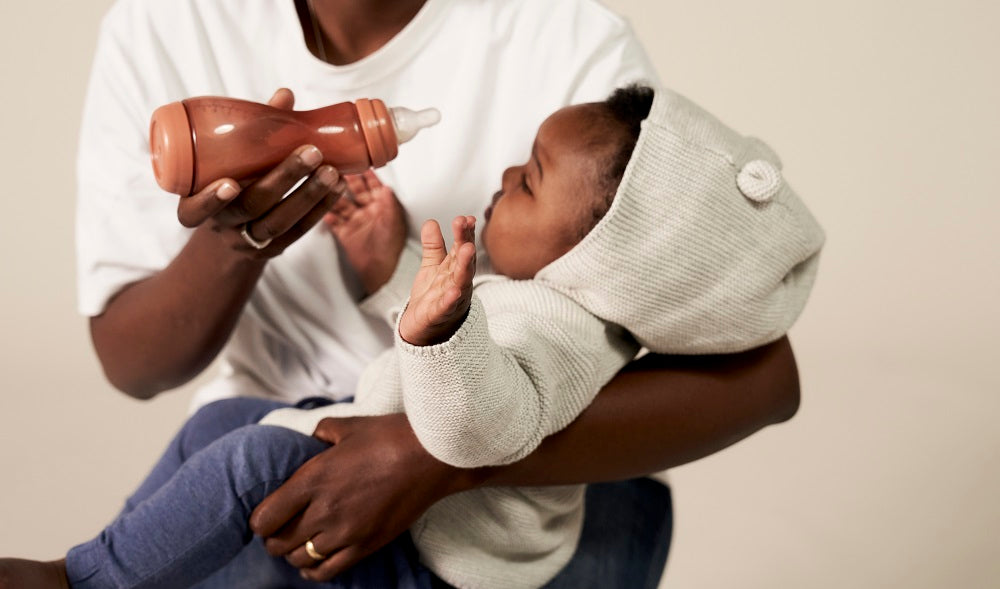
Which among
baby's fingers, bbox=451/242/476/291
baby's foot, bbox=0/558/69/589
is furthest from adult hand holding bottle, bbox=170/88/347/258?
baby's foot, bbox=0/558/69/589

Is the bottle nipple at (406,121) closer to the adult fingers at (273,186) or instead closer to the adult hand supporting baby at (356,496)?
the adult fingers at (273,186)

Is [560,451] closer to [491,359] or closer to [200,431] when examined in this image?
[491,359]

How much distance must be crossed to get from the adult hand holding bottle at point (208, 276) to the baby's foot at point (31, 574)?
277mm

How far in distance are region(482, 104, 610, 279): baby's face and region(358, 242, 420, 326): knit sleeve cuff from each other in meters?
0.15

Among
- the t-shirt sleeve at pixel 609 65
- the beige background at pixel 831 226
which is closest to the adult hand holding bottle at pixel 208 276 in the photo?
the t-shirt sleeve at pixel 609 65

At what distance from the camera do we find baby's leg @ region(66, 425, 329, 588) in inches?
45.4

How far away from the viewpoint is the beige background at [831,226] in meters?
2.30

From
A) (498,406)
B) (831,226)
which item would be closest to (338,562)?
(498,406)

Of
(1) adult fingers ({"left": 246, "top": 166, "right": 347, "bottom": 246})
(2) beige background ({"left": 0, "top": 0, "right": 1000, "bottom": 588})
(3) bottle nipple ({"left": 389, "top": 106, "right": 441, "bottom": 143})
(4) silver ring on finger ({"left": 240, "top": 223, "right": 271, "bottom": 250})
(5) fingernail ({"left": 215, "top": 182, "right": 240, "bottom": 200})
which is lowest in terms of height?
(2) beige background ({"left": 0, "top": 0, "right": 1000, "bottom": 588})

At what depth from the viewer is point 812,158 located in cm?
262

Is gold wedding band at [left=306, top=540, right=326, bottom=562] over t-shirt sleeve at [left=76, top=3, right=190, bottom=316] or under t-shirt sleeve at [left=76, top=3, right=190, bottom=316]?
under

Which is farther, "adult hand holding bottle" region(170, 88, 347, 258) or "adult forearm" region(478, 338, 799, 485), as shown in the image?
"adult forearm" region(478, 338, 799, 485)

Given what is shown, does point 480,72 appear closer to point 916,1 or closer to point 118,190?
point 118,190

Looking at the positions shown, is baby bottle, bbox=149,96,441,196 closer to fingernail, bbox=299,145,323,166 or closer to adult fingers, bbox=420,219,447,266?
fingernail, bbox=299,145,323,166
